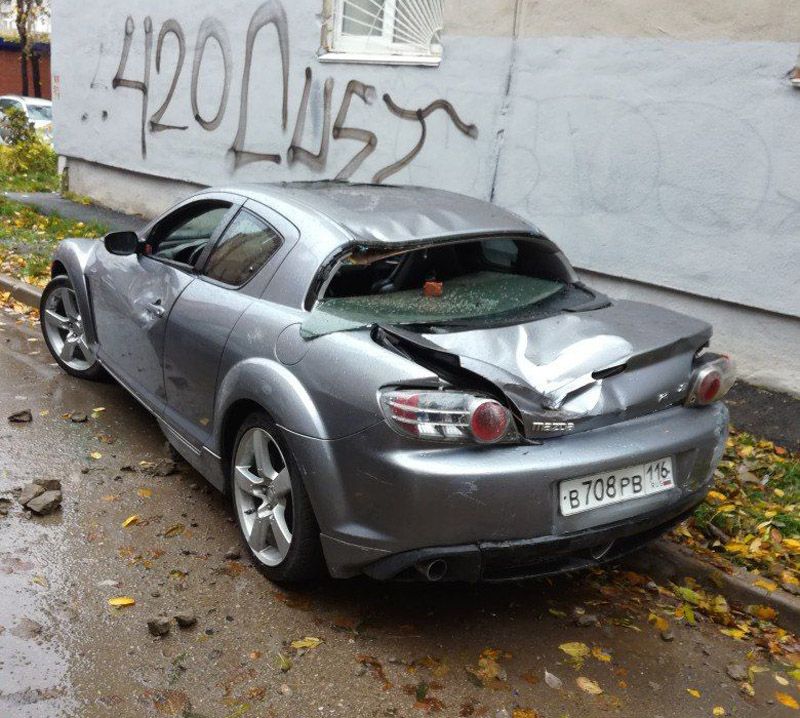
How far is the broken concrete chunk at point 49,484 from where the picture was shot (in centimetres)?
439

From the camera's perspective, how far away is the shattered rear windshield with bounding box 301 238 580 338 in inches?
140

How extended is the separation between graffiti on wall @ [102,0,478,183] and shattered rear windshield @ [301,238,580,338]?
12.4 ft

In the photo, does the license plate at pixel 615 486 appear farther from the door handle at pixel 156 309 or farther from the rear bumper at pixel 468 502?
the door handle at pixel 156 309

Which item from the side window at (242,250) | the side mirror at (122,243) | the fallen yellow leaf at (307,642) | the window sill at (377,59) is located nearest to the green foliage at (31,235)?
the window sill at (377,59)

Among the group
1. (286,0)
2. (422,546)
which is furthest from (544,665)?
(286,0)

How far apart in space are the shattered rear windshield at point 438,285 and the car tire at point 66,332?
8.48 feet

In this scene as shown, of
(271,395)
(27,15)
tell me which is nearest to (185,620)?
(271,395)

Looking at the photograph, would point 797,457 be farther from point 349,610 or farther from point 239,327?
point 239,327

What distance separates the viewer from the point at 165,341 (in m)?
4.42

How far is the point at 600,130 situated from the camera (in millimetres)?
6871

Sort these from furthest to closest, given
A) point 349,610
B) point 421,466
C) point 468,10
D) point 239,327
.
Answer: point 468,10 → point 239,327 → point 349,610 → point 421,466

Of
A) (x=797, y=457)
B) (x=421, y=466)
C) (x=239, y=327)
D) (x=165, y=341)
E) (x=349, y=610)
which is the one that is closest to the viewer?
(x=421, y=466)

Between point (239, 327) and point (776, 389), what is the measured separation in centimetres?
396

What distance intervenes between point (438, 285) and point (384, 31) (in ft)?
18.9
